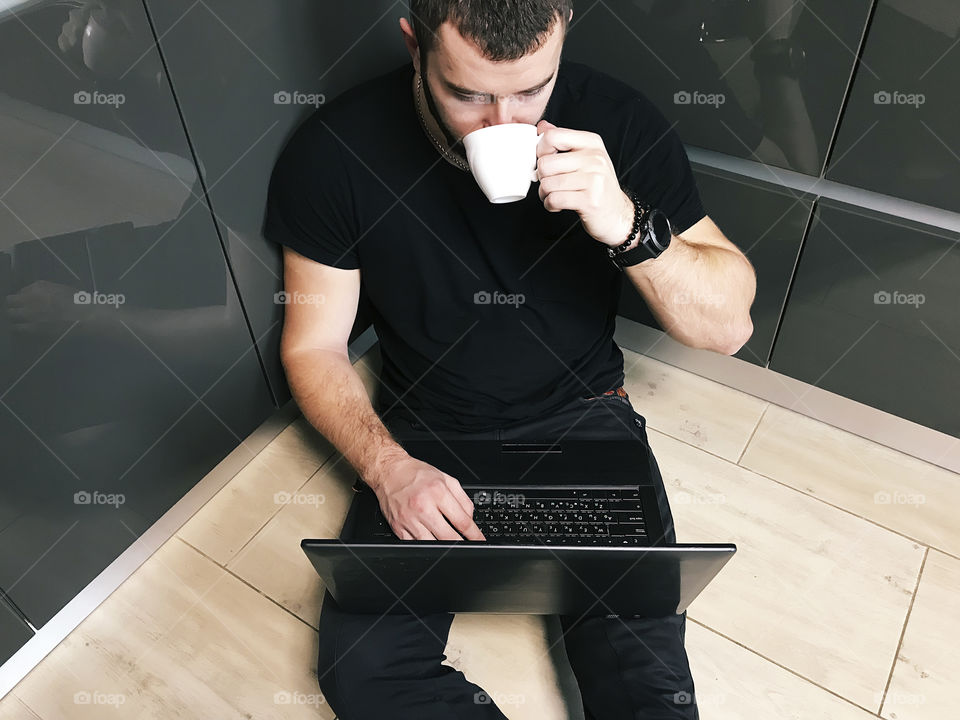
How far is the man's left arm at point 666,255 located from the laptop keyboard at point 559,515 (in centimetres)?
28

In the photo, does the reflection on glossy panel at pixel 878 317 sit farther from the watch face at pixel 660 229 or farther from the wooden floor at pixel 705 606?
the watch face at pixel 660 229

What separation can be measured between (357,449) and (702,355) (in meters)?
0.85

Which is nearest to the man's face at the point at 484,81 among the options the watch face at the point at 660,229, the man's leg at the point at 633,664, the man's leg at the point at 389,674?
the watch face at the point at 660,229

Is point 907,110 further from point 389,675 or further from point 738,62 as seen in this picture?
point 389,675

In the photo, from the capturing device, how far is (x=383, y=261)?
117 centimetres

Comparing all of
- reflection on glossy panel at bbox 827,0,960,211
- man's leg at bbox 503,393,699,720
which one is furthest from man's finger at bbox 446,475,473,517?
reflection on glossy panel at bbox 827,0,960,211

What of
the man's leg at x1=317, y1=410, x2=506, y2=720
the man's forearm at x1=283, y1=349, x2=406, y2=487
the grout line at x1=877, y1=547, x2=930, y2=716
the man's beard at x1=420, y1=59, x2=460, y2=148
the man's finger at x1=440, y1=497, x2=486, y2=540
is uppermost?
the man's beard at x1=420, y1=59, x2=460, y2=148

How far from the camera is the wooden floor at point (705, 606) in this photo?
126cm

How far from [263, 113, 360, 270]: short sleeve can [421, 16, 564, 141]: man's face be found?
20cm

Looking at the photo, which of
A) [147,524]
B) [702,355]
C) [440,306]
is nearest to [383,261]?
[440,306]

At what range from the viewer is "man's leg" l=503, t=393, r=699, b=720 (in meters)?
1.09

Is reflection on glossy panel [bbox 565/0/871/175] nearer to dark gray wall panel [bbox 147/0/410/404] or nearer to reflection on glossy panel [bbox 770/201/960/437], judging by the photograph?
reflection on glossy panel [bbox 770/201/960/437]

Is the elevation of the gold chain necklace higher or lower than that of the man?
higher

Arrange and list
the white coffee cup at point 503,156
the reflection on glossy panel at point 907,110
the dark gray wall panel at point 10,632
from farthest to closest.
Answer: the dark gray wall panel at point 10,632 < the reflection on glossy panel at point 907,110 < the white coffee cup at point 503,156
